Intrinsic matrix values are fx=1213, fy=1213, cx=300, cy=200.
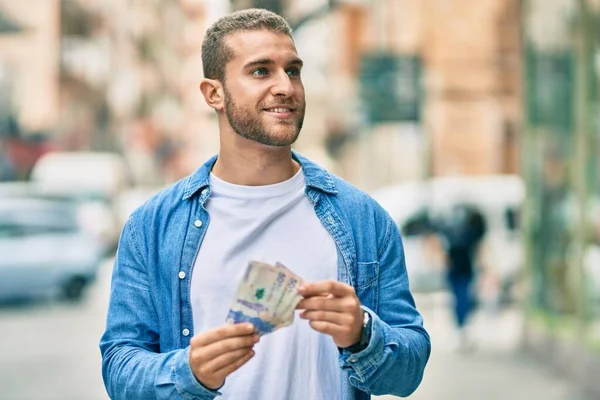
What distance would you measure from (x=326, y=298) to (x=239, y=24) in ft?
2.44

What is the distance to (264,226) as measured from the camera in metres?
2.84

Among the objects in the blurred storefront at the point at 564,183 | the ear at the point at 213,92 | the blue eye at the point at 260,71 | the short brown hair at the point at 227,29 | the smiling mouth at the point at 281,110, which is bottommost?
the blurred storefront at the point at 564,183

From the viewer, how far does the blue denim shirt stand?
2721 mm

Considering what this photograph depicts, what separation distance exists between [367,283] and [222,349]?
0.49 meters

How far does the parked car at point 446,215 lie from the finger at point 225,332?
16.7 m

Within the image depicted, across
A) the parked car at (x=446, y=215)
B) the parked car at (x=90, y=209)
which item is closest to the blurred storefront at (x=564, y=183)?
the parked car at (x=446, y=215)

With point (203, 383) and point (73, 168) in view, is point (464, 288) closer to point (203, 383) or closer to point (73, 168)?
point (203, 383)

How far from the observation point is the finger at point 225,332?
244cm

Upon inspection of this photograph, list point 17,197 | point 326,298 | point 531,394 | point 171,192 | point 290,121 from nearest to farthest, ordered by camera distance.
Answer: point 326,298 < point 290,121 < point 171,192 < point 531,394 < point 17,197

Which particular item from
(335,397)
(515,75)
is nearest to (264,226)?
(335,397)

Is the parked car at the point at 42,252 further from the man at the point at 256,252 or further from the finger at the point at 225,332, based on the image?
the finger at the point at 225,332

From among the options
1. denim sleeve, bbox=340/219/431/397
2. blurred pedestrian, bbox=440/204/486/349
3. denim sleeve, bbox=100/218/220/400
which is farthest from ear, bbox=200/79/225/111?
blurred pedestrian, bbox=440/204/486/349

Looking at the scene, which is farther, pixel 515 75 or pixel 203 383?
pixel 515 75

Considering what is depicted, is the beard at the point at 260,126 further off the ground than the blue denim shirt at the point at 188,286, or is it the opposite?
the beard at the point at 260,126
